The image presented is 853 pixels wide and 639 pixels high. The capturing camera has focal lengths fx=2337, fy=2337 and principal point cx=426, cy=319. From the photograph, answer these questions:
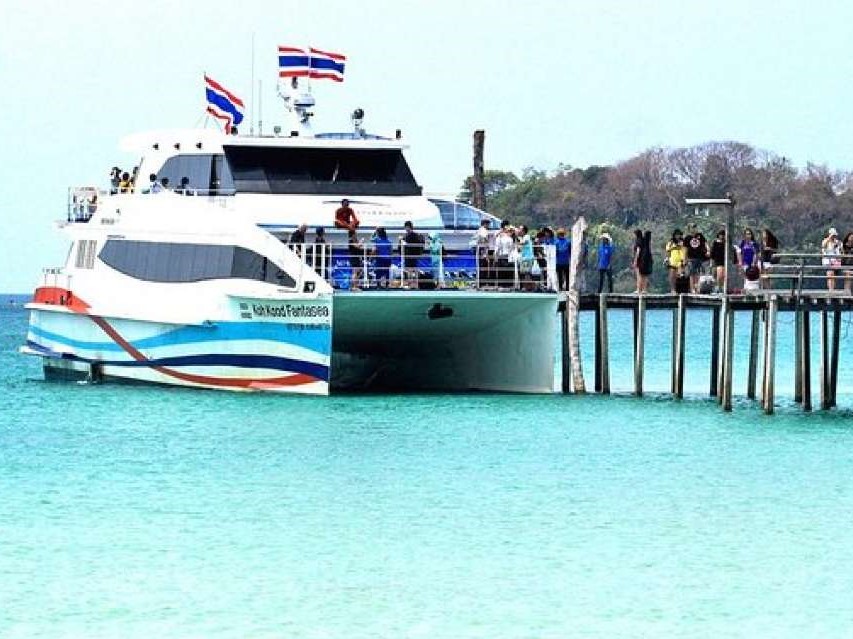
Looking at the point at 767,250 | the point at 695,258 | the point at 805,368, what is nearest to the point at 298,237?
the point at 695,258

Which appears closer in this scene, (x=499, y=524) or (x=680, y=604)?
(x=680, y=604)

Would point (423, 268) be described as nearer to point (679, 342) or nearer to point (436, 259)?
point (436, 259)

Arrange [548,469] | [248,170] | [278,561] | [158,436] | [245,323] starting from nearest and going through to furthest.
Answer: [278,561]
[548,469]
[158,436]
[245,323]
[248,170]

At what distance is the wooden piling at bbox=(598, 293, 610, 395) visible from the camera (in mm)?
42169

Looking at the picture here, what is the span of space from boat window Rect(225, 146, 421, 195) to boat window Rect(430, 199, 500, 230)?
85 cm

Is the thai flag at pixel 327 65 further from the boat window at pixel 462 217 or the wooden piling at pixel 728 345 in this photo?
the wooden piling at pixel 728 345

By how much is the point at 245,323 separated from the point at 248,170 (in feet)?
12.7

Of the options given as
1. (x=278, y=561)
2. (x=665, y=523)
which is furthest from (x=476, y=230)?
(x=278, y=561)

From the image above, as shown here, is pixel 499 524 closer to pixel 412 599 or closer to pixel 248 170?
pixel 412 599

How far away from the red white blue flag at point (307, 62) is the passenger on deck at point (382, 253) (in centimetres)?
499

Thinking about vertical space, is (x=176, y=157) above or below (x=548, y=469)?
above

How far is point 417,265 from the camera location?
133ft

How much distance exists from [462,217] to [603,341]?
3518mm

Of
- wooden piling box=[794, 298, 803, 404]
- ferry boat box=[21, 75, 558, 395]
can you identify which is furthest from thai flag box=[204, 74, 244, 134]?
wooden piling box=[794, 298, 803, 404]
